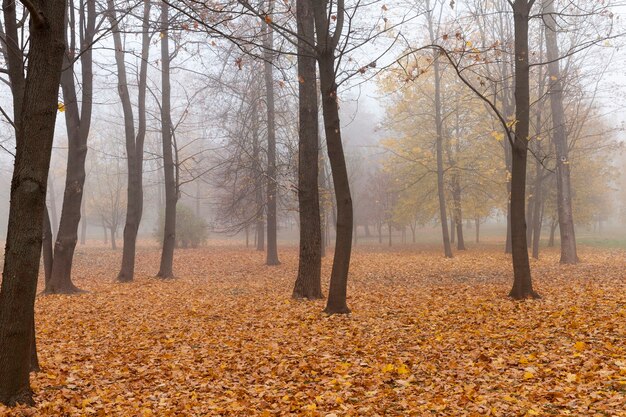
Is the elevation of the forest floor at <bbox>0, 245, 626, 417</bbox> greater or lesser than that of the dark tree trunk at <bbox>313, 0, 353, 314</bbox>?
lesser

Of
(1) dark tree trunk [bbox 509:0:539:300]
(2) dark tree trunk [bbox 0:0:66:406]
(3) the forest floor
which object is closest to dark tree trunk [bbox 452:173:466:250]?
(3) the forest floor

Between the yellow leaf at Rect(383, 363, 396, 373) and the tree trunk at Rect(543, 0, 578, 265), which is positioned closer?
the yellow leaf at Rect(383, 363, 396, 373)

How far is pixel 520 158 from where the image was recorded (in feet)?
30.6

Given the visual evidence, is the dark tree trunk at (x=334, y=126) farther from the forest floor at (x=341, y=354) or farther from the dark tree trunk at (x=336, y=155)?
the forest floor at (x=341, y=354)

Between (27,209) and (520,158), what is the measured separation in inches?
310

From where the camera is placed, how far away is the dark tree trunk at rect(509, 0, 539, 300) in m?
9.32

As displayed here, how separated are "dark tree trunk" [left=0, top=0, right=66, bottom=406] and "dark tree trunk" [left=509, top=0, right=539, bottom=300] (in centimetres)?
752

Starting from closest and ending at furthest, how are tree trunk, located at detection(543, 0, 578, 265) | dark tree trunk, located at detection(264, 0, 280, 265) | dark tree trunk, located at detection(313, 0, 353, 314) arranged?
dark tree trunk, located at detection(313, 0, 353, 314), tree trunk, located at detection(543, 0, 578, 265), dark tree trunk, located at detection(264, 0, 280, 265)

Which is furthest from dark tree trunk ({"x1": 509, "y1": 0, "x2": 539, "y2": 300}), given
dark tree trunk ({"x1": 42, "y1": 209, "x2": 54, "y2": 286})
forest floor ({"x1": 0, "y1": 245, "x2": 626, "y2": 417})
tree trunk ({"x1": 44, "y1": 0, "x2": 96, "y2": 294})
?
dark tree trunk ({"x1": 42, "y1": 209, "x2": 54, "y2": 286})

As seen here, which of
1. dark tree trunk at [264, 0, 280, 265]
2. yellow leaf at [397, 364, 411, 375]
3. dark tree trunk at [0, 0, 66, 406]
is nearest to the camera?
dark tree trunk at [0, 0, 66, 406]

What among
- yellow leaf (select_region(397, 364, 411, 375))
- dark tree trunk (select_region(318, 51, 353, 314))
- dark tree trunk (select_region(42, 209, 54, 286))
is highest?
dark tree trunk (select_region(318, 51, 353, 314))

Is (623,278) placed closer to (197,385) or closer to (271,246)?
(197,385)

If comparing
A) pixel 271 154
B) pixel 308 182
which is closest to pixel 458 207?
pixel 271 154

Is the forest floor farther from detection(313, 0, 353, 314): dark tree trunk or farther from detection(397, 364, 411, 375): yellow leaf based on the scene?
detection(313, 0, 353, 314): dark tree trunk
